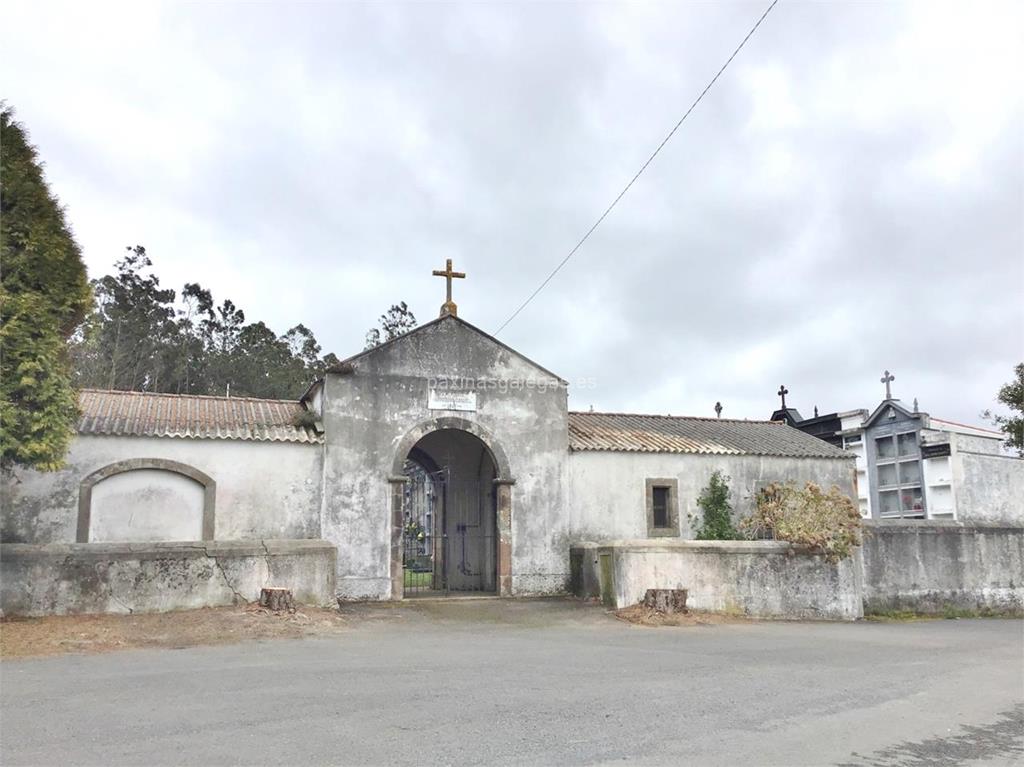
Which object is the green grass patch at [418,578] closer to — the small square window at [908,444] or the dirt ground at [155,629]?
the dirt ground at [155,629]

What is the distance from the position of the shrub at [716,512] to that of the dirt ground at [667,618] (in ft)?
17.0

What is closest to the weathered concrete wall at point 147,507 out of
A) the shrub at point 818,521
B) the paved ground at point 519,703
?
the paved ground at point 519,703

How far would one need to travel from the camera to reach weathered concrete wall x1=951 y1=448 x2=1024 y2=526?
2091 centimetres

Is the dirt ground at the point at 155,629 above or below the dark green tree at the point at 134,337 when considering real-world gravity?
below

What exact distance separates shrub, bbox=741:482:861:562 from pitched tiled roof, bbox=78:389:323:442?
9621 mm

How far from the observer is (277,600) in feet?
40.0

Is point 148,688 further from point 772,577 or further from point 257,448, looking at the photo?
point 772,577

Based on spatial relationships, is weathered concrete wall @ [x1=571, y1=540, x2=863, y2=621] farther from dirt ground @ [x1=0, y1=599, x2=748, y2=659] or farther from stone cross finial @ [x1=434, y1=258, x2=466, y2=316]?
stone cross finial @ [x1=434, y1=258, x2=466, y2=316]

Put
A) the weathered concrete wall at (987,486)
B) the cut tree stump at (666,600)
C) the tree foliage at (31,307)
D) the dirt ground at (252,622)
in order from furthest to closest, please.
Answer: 1. the weathered concrete wall at (987,486)
2. the cut tree stump at (666,600)
3. the tree foliage at (31,307)
4. the dirt ground at (252,622)

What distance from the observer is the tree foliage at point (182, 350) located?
42281 millimetres

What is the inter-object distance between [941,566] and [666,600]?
777 centimetres

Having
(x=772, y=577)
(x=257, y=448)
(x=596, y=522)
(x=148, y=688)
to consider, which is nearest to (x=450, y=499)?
→ (x=596, y=522)

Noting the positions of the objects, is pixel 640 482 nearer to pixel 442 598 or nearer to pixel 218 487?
pixel 442 598

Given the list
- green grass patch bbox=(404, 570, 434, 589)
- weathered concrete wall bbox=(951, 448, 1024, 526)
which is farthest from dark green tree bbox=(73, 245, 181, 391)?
weathered concrete wall bbox=(951, 448, 1024, 526)
